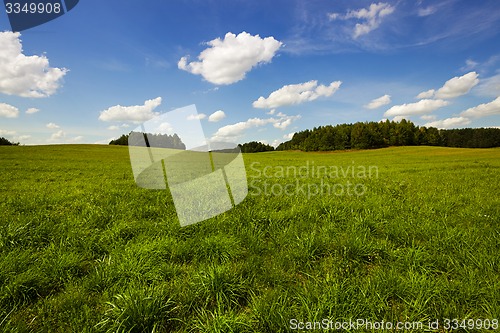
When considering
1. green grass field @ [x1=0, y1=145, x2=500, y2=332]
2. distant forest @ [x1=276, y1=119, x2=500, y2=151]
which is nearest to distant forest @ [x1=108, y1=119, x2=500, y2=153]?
distant forest @ [x1=276, y1=119, x2=500, y2=151]

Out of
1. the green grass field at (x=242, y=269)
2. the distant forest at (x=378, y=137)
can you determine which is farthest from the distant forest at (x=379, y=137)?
the green grass field at (x=242, y=269)

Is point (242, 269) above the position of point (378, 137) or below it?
below

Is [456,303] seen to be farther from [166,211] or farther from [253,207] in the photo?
[166,211]

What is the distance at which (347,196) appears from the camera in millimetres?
8641

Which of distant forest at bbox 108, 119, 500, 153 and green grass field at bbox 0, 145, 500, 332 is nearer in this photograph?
green grass field at bbox 0, 145, 500, 332

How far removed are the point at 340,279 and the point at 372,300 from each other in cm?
57

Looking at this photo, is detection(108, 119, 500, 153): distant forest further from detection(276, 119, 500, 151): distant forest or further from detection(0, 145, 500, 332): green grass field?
detection(0, 145, 500, 332): green grass field

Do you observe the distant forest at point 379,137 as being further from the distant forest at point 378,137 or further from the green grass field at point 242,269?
the green grass field at point 242,269

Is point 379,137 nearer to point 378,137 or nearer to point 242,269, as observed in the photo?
point 378,137

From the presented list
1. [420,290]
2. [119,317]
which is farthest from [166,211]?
[420,290]

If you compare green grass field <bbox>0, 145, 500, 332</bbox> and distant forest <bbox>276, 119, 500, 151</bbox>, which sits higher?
distant forest <bbox>276, 119, 500, 151</bbox>

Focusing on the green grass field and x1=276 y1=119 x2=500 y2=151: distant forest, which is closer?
the green grass field

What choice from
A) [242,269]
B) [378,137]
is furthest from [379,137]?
[242,269]

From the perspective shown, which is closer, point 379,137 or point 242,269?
point 242,269
